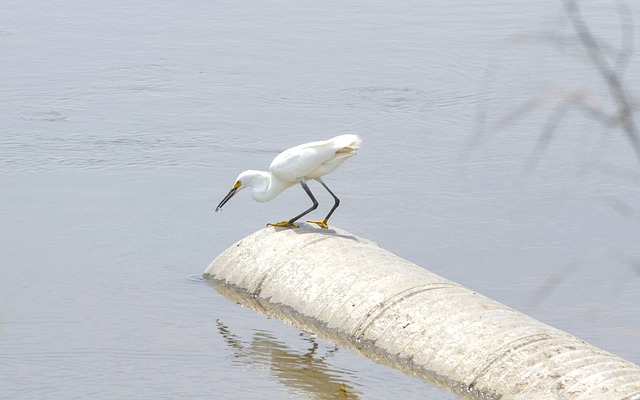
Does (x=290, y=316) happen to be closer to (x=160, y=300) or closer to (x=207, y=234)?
(x=160, y=300)

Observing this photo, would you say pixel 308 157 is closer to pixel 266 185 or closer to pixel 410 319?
pixel 266 185

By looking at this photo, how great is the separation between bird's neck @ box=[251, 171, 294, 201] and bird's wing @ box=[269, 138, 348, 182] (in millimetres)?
240

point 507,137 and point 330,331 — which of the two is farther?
point 507,137

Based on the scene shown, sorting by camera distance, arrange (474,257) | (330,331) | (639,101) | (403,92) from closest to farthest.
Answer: (639,101) → (330,331) → (474,257) → (403,92)

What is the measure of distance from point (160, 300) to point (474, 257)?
2830 millimetres

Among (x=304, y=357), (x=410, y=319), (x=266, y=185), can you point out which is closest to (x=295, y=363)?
(x=304, y=357)

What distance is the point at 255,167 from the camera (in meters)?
12.0

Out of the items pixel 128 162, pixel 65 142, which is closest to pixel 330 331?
pixel 128 162

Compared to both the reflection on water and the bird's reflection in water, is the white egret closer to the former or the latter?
the reflection on water

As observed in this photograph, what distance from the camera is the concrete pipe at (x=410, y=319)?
21.0ft

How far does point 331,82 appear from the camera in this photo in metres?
15.4

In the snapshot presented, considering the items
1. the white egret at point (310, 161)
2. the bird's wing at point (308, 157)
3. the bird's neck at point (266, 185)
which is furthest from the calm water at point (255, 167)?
the bird's wing at point (308, 157)

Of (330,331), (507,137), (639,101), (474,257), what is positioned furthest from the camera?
(507,137)

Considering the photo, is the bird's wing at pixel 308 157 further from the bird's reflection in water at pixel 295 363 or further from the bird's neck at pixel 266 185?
the bird's reflection in water at pixel 295 363
